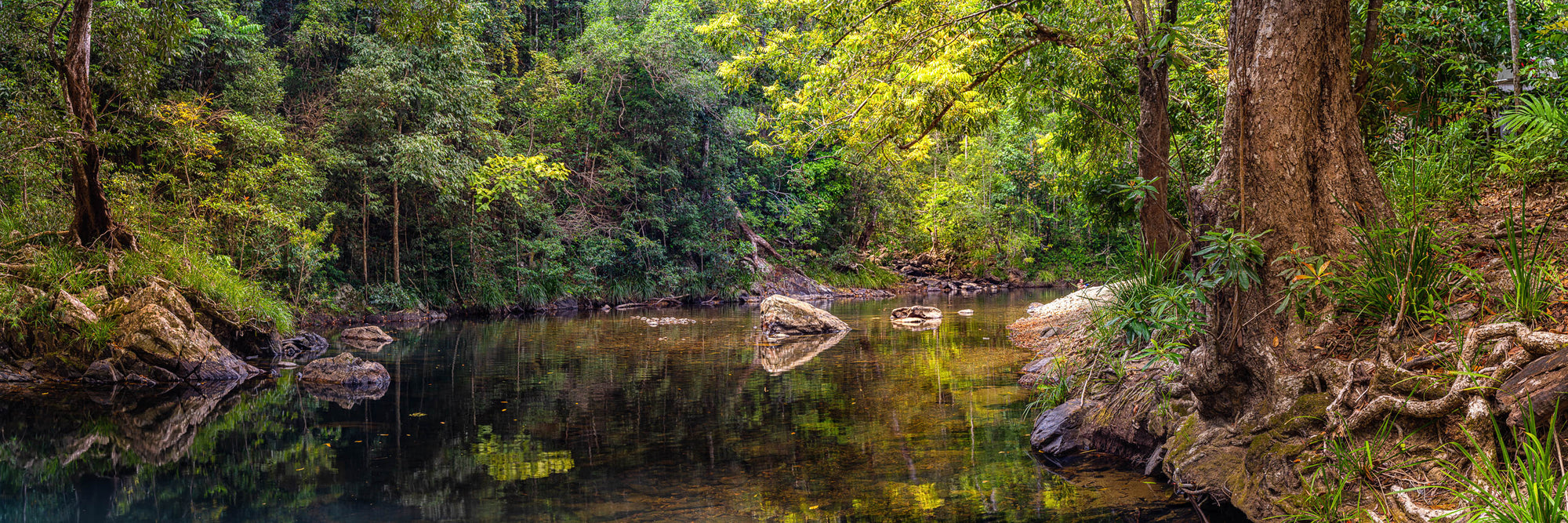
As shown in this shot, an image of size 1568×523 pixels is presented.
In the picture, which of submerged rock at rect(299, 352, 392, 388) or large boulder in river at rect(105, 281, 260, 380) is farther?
large boulder in river at rect(105, 281, 260, 380)

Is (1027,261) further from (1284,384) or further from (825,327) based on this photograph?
(1284,384)

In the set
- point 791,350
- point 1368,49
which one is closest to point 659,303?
point 791,350

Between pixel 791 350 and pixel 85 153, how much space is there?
30.5 feet

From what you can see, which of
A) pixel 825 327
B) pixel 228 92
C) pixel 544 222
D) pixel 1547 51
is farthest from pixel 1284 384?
pixel 544 222

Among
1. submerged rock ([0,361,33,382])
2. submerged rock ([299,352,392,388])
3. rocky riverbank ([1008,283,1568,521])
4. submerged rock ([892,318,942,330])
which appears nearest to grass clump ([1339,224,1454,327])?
rocky riverbank ([1008,283,1568,521])

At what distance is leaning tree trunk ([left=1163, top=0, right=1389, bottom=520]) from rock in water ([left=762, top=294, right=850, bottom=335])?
1054cm

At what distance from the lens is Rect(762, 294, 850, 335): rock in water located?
14883 millimetres

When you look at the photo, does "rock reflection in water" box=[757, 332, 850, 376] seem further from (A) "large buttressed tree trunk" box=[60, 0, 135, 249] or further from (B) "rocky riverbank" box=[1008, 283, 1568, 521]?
(A) "large buttressed tree trunk" box=[60, 0, 135, 249]

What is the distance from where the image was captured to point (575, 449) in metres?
6.31

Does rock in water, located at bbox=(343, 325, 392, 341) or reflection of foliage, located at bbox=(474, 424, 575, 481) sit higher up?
rock in water, located at bbox=(343, 325, 392, 341)

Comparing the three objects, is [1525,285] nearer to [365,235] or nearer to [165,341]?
[165,341]

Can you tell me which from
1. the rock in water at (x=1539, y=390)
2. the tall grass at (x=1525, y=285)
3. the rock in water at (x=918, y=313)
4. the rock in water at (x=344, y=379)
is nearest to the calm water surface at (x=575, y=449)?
the rock in water at (x=344, y=379)

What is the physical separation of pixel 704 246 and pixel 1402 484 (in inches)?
883

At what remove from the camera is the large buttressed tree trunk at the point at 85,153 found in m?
9.35
